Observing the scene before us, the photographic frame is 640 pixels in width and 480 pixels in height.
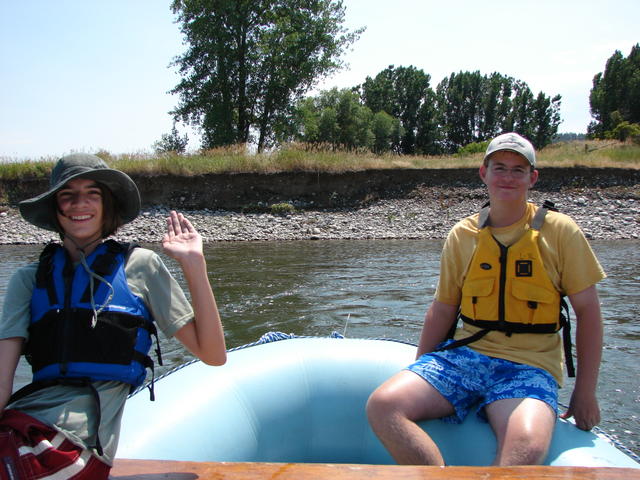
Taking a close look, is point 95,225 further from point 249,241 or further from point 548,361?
point 249,241

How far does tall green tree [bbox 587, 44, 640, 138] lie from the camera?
128 ft

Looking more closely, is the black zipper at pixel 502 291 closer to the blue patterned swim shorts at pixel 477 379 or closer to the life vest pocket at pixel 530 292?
the life vest pocket at pixel 530 292

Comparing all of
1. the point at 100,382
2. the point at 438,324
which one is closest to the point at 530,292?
the point at 438,324

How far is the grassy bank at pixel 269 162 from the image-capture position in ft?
49.0

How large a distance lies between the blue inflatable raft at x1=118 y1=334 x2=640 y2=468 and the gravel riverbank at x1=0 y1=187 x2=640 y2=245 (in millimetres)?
9419

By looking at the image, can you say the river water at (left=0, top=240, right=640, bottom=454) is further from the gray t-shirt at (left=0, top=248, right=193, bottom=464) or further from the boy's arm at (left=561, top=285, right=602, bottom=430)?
the gray t-shirt at (left=0, top=248, right=193, bottom=464)

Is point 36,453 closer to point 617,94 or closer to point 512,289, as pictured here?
point 512,289

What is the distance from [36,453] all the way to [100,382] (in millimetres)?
217

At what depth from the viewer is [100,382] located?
1348mm

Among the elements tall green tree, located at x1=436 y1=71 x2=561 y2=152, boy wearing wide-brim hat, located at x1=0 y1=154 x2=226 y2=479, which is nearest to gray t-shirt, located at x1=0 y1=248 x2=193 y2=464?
boy wearing wide-brim hat, located at x1=0 y1=154 x2=226 y2=479

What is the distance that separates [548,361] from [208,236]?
35.4 ft

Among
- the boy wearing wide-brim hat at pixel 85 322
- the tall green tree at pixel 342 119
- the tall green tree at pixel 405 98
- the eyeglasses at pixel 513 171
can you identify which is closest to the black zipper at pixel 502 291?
the eyeglasses at pixel 513 171

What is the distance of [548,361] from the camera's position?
192cm

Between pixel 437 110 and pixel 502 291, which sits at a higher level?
pixel 437 110
